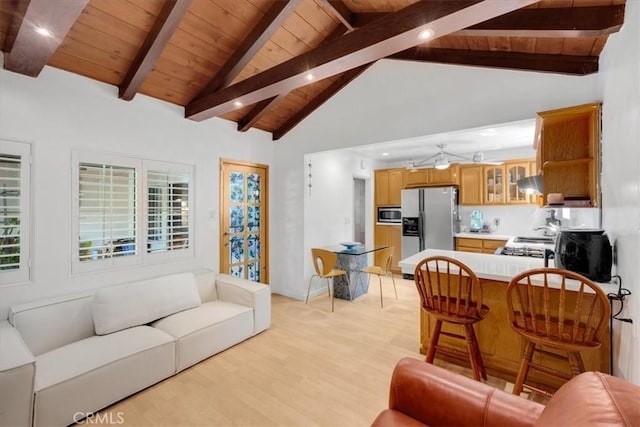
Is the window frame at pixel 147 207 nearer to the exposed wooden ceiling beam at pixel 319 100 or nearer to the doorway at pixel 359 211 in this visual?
the exposed wooden ceiling beam at pixel 319 100

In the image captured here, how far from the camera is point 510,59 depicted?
2.64 metres

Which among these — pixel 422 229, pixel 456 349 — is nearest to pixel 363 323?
pixel 456 349

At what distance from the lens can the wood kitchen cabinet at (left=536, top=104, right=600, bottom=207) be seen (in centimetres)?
226

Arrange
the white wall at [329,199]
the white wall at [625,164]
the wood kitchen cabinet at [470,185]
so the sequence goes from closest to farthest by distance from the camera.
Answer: the white wall at [625,164], the white wall at [329,199], the wood kitchen cabinet at [470,185]

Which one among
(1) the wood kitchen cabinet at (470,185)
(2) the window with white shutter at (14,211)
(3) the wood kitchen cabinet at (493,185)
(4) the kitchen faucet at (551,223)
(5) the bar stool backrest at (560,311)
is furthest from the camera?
(1) the wood kitchen cabinet at (470,185)

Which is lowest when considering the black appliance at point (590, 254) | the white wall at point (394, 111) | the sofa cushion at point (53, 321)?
the sofa cushion at point (53, 321)

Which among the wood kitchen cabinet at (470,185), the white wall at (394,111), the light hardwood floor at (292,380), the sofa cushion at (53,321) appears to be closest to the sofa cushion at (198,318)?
the light hardwood floor at (292,380)

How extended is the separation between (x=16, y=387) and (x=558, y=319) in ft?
10.5

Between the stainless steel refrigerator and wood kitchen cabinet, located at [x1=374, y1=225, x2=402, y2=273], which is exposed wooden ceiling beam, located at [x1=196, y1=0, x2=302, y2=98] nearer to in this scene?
the stainless steel refrigerator

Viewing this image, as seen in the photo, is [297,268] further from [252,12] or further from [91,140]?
[252,12]

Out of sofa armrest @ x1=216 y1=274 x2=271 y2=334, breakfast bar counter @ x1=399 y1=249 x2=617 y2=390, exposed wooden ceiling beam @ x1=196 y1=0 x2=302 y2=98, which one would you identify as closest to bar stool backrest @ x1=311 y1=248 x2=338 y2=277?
sofa armrest @ x1=216 y1=274 x2=271 y2=334

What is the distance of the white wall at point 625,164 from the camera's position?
1.40 metres

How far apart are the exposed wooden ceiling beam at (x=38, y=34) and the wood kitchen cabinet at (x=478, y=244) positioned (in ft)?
17.7

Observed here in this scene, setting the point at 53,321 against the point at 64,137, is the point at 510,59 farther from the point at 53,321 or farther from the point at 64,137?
the point at 53,321
